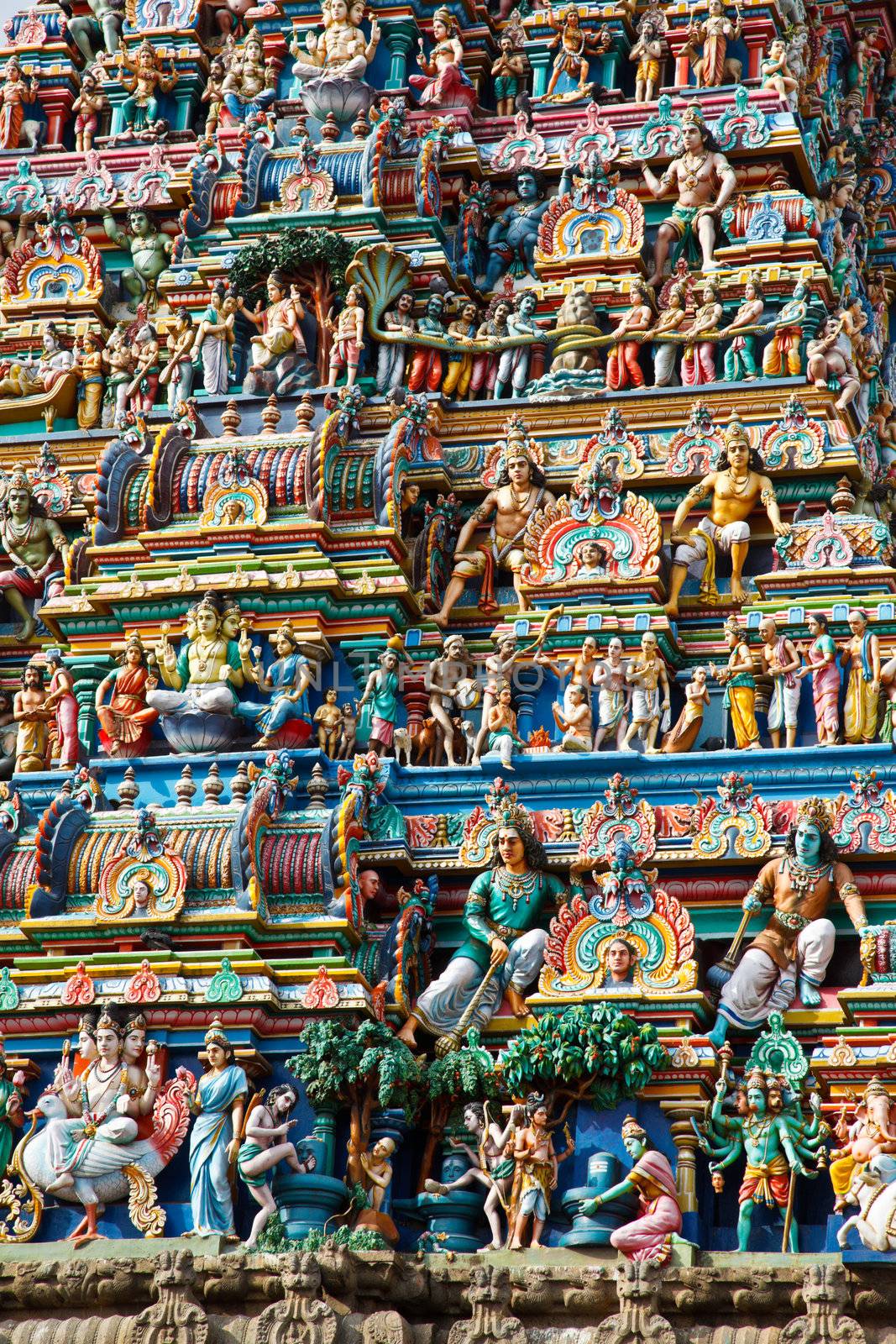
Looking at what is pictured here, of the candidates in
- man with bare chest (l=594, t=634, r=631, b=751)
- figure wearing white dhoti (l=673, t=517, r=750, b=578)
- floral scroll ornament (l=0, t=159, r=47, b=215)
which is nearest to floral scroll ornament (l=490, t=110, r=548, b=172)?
floral scroll ornament (l=0, t=159, r=47, b=215)

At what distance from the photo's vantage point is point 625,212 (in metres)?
43.6

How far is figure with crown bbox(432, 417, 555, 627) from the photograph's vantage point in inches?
1601

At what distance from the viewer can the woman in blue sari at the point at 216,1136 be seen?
3394 centimetres

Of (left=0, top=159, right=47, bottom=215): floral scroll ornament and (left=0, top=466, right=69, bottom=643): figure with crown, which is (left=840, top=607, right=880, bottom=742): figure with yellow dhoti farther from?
(left=0, top=159, right=47, bottom=215): floral scroll ornament

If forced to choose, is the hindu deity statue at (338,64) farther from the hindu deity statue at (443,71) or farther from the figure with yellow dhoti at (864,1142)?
the figure with yellow dhoti at (864,1142)

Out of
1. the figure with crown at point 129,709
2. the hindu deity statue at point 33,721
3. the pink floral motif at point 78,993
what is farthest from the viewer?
the hindu deity statue at point 33,721

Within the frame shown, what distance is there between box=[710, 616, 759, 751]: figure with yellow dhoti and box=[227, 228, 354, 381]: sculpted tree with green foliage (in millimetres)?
7789

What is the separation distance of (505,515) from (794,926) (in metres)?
7.71

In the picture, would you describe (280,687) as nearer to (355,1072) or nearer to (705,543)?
(705,543)

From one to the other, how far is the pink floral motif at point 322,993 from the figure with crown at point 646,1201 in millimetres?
3275

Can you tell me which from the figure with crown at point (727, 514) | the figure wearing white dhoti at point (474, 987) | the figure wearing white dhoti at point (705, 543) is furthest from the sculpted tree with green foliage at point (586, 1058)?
the figure wearing white dhoti at point (705, 543)

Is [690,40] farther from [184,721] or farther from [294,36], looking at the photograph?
[184,721]

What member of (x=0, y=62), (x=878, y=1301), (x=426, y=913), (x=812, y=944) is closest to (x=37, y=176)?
(x=0, y=62)

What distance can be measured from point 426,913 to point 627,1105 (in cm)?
347
